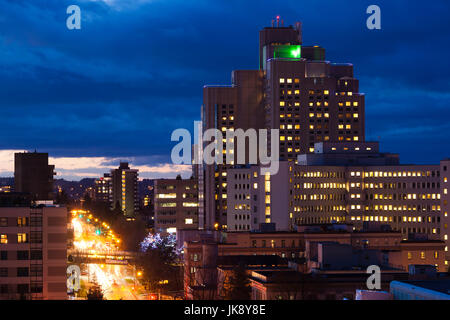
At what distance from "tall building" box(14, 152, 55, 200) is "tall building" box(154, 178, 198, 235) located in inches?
1086

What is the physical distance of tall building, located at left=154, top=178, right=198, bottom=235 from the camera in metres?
180

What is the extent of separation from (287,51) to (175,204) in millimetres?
47180

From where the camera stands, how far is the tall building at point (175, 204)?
179875 millimetres

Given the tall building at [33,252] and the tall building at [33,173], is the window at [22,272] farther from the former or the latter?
the tall building at [33,173]

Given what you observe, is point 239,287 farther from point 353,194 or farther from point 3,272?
point 353,194

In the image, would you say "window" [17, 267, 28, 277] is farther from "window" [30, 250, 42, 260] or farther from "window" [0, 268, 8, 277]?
"window" [30, 250, 42, 260]

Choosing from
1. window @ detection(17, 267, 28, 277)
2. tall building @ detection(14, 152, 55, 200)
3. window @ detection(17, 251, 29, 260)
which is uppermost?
tall building @ detection(14, 152, 55, 200)

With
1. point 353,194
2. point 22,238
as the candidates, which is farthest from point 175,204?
point 22,238

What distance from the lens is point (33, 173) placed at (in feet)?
537

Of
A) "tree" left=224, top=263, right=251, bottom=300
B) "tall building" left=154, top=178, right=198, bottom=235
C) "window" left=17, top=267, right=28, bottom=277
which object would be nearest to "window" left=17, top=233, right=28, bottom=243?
"window" left=17, top=267, right=28, bottom=277

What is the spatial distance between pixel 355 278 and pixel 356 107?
409ft

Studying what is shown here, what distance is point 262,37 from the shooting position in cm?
18500

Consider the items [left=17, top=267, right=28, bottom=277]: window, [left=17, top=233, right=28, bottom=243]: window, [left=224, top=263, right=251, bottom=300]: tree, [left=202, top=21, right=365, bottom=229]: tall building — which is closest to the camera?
[left=17, top=267, right=28, bottom=277]: window
